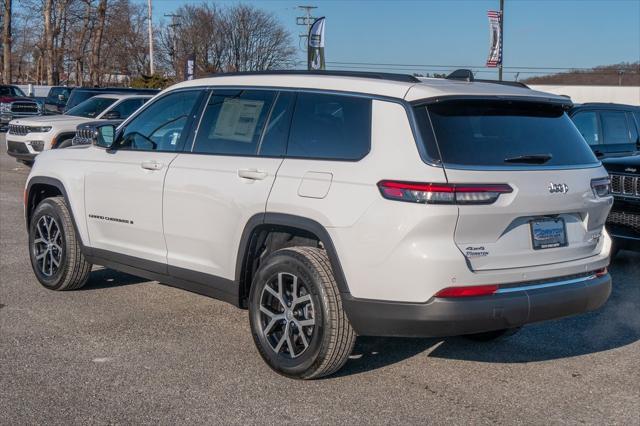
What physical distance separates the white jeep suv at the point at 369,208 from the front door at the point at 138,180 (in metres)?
0.03

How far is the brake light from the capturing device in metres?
4.36

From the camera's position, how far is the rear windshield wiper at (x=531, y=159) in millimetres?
4629

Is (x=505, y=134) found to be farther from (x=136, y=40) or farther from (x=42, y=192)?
(x=136, y=40)

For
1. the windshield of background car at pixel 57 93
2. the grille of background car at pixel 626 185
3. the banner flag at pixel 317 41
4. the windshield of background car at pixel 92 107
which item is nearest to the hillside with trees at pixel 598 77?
the banner flag at pixel 317 41

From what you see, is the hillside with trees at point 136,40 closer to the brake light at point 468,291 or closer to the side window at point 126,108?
the side window at point 126,108

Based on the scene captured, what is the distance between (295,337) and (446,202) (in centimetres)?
137

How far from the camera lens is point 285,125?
5.22 m

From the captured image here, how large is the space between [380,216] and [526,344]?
2131mm

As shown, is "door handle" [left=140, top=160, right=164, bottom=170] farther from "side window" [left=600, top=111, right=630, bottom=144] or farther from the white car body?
"side window" [left=600, top=111, right=630, bottom=144]

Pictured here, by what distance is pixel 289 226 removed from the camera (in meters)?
4.92

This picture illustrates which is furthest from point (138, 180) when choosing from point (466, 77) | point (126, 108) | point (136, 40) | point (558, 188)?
point (136, 40)

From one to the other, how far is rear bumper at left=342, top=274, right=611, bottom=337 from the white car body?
1 cm

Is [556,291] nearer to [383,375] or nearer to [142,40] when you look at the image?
[383,375]

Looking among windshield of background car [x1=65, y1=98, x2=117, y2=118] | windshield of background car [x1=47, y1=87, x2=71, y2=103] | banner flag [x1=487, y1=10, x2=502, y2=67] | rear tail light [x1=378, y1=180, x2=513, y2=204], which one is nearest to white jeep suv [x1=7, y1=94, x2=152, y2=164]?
windshield of background car [x1=65, y1=98, x2=117, y2=118]
